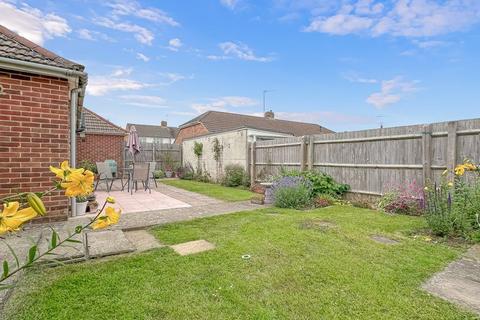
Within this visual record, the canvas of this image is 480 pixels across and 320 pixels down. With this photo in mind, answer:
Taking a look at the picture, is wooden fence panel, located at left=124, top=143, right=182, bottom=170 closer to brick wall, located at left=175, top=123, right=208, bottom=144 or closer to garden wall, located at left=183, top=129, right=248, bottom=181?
garden wall, located at left=183, top=129, right=248, bottom=181

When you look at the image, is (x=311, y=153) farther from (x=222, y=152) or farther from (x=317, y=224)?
(x=222, y=152)

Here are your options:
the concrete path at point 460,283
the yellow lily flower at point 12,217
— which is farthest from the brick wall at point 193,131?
the yellow lily flower at point 12,217

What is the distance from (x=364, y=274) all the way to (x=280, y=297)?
3.43 feet

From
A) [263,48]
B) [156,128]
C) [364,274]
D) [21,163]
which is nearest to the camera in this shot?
[364,274]

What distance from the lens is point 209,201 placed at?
314 inches

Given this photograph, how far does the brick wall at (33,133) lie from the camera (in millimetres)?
4352

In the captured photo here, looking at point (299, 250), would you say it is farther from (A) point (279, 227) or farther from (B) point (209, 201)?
(B) point (209, 201)

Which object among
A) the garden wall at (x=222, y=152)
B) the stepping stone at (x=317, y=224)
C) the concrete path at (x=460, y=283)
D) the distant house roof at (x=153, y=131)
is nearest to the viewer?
the concrete path at (x=460, y=283)

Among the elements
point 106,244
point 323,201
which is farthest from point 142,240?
point 323,201

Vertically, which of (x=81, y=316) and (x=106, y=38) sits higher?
(x=106, y=38)

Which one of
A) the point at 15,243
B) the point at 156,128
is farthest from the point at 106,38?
the point at 156,128

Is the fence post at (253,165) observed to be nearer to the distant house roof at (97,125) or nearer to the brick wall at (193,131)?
the distant house roof at (97,125)

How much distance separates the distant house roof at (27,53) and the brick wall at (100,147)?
394 inches

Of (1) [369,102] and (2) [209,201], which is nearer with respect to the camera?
(2) [209,201]
